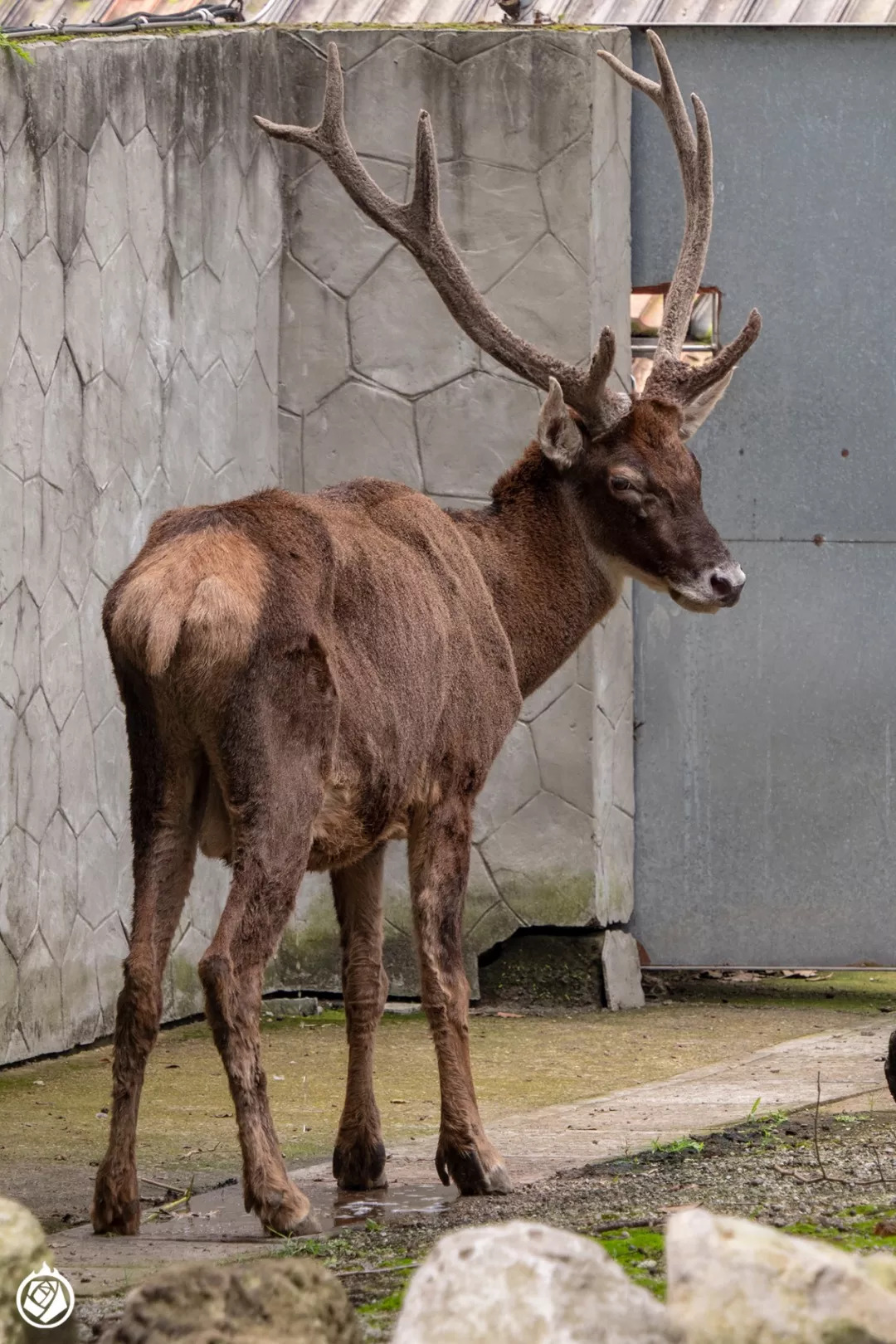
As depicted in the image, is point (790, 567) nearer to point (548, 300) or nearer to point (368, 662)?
point (548, 300)

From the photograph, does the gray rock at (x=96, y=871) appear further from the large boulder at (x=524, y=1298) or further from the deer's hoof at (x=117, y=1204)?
the large boulder at (x=524, y=1298)

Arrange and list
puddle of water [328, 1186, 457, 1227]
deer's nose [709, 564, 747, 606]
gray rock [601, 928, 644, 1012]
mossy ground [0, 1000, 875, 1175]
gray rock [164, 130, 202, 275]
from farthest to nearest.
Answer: gray rock [601, 928, 644, 1012]
gray rock [164, 130, 202, 275]
deer's nose [709, 564, 747, 606]
mossy ground [0, 1000, 875, 1175]
puddle of water [328, 1186, 457, 1227]

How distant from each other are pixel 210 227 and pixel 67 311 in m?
1.26

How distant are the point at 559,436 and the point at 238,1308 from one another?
142 inches

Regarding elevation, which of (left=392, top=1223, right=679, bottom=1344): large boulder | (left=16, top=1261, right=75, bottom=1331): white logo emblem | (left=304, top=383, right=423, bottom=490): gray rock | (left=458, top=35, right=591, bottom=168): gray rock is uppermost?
(left=458, top=35, right=591, bottom=168): gray rock

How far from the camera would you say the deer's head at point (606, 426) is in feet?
19.2

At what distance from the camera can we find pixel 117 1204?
441cm

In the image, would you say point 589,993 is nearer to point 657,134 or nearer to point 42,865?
point 42,865

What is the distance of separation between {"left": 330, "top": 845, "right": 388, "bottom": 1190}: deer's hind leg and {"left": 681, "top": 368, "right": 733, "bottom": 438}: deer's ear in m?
1.70

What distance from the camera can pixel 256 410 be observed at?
333 inches

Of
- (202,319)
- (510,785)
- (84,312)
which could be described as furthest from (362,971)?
(202,319)

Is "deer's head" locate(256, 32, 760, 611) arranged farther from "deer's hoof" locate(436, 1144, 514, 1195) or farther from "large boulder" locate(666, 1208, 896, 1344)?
"large boulder" locate(666, 1208, 896, 1344)

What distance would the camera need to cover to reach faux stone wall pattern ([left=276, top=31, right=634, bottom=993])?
27.7 feet

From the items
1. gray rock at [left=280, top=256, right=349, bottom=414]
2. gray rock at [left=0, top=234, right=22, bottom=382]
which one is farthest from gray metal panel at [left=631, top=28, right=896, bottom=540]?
gray rock at [left=0, top=234, right=22, bottom=382]
